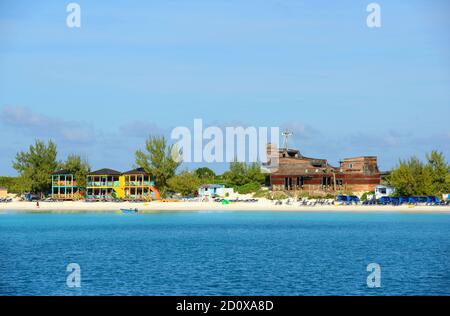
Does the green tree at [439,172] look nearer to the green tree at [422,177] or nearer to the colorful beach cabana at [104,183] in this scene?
the green tree at [422,177]

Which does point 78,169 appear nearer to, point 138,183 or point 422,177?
point 138,183

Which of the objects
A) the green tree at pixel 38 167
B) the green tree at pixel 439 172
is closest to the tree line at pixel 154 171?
the green tree at pixel 38 167

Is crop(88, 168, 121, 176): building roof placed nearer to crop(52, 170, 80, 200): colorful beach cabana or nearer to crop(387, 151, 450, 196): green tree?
crop(52, 170, 80, 200): colorful beach cabana

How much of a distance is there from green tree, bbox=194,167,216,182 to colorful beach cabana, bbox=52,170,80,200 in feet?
81.7

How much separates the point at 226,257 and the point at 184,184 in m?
55.7

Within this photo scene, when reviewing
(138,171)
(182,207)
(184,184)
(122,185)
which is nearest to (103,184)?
(122,185)

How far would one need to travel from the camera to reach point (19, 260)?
122 ft

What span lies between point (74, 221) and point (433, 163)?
151 feet

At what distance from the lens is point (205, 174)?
122 meters

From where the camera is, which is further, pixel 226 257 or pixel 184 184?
pixel 184 184

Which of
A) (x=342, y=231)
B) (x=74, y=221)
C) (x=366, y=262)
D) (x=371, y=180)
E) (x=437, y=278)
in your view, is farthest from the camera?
(x=371, y=180)

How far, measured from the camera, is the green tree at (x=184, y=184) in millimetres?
93500

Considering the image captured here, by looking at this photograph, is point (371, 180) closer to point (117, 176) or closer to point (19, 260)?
point (117, 176)

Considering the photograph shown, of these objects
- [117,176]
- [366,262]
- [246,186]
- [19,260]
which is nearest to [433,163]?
[246,186]
